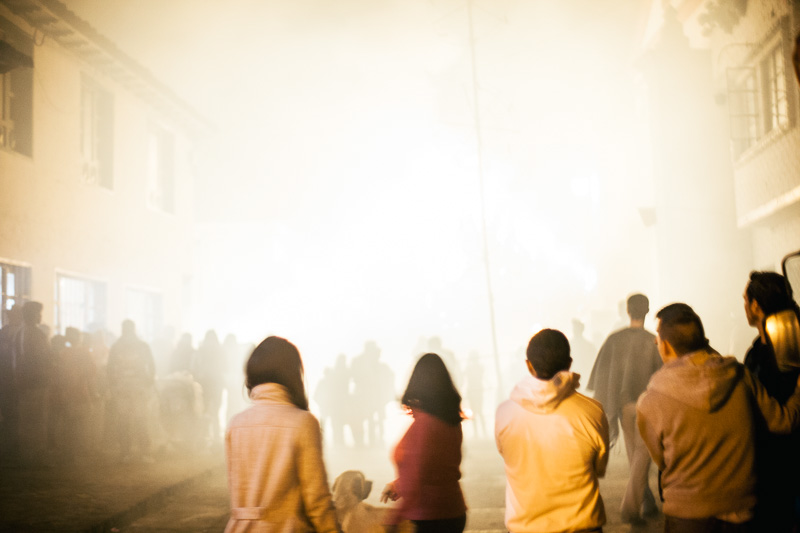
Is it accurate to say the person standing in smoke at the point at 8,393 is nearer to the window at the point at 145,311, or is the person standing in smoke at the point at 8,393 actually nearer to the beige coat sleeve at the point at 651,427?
the window at the point at 145,311

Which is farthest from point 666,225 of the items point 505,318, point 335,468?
point 505,318

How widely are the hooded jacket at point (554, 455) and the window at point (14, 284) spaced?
14067mm

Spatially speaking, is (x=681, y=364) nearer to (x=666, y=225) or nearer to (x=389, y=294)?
(x=666, y=225)

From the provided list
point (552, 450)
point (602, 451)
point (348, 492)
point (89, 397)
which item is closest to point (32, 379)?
point (89, 397)

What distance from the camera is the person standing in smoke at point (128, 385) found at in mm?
13258

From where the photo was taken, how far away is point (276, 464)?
3771mm

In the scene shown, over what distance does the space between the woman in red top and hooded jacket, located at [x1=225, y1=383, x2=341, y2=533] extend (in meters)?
0.94

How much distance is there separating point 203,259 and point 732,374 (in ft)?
157

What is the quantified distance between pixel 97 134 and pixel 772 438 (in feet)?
64.3

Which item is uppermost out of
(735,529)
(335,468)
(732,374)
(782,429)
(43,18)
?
(43,18)

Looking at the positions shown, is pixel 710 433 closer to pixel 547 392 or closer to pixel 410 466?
pixel 547 392

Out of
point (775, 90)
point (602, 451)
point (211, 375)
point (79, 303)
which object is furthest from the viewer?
point (79, 303)

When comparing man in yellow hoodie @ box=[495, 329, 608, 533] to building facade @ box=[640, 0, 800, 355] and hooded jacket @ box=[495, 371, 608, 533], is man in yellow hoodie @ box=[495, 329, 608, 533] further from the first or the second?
building facade @ box=[640, 0, 800, 355]

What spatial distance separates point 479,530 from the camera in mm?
8297
